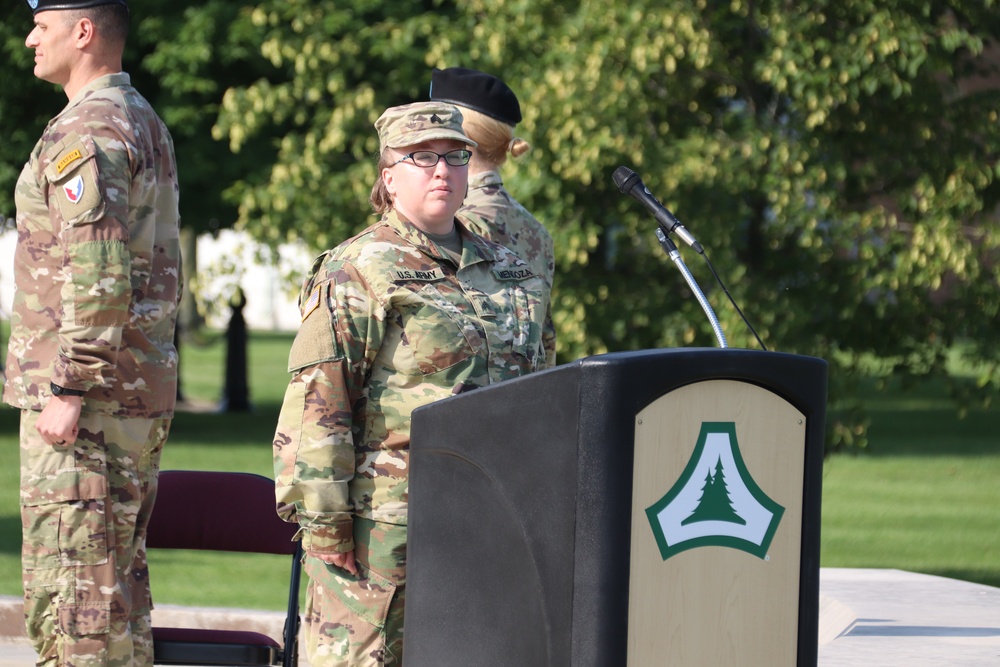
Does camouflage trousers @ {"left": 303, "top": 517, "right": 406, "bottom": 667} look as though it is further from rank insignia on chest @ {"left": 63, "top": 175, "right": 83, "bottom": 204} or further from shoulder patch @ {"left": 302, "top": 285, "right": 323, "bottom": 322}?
rank insignia on chest @ {"left": 63, "top": 175, "right": 83, "bottom": 204}

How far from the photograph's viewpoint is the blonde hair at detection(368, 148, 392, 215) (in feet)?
12.1

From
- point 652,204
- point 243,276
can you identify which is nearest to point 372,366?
point 652,204

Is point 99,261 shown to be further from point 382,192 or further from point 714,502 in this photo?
point 714,502

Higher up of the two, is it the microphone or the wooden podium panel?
the microphone

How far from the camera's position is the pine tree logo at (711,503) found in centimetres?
291

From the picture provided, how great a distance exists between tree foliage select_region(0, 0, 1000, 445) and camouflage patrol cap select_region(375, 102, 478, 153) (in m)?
6.39

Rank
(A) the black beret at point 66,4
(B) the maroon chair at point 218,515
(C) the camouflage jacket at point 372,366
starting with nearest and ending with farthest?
(C) the camouflage jacket at point 372,366 → (A) the black beret at point 66,4 → (B) the maroon chair at point 218,515

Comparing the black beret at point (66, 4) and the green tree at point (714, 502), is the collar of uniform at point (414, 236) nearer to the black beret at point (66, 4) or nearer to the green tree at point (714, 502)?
the green tree at point (714, 502)

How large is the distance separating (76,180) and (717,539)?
216 cm

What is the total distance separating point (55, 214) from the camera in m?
4.29

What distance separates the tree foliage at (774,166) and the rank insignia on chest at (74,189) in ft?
20.2

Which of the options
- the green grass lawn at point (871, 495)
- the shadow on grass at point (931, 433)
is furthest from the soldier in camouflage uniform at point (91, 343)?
the shadow on grass at point (931, 433)

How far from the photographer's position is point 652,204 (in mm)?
3857

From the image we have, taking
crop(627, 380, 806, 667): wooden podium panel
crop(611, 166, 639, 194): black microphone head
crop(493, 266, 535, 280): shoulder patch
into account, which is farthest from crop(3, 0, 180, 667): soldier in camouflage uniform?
crop(627, 380, 806, 667): wooden podium panel
